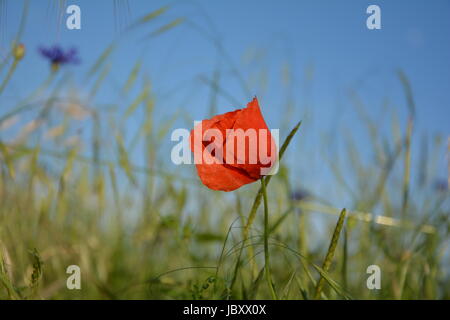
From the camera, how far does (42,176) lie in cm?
123

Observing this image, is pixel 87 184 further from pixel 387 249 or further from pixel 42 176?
pixel 387 249

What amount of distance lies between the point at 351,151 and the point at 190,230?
0.64m

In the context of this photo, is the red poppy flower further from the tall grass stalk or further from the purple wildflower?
the purple wildflower

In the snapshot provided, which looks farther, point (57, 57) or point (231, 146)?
point (57, 57)

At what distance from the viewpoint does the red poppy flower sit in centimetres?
46

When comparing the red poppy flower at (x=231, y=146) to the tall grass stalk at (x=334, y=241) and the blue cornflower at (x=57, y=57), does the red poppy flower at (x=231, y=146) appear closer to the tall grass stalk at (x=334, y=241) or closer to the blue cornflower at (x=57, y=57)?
the tall grass stalk at (x=334, y=241)

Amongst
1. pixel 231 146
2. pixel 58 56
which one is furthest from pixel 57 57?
pixel 231 146

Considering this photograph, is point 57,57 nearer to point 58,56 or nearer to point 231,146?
point 58,56

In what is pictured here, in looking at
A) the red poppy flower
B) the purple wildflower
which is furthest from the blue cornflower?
the red poppy flower

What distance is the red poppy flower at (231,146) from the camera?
1.52 feet

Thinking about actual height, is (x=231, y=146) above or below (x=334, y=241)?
above

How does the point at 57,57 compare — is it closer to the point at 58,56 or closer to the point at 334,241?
the point at 58,56

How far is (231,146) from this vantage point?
0.47 metres
